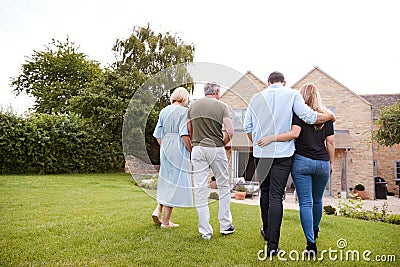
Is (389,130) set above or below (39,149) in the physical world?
above

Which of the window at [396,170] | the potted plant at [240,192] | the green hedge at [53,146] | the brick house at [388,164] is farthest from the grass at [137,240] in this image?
the window at [396,170]

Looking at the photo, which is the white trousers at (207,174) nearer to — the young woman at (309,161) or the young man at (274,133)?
the young man at (274,133)

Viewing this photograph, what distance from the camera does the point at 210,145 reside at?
308 cm

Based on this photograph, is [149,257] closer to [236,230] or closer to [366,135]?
[236,230]

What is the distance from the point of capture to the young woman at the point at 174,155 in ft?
10.8

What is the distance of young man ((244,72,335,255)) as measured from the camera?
2.64 metres

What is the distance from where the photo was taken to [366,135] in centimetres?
1235

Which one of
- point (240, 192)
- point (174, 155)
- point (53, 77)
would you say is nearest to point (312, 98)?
point (174, 155)

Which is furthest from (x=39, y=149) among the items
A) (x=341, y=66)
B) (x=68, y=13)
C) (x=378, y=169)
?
(x=378, y=169)

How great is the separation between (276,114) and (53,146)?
38.1ft

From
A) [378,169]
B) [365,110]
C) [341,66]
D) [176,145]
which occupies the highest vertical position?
[341,66]

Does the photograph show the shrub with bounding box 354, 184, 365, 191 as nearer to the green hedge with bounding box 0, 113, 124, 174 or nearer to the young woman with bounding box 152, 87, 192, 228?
the green hedge with bounding box 0, 113, 124, 174

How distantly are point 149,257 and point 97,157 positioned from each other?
38.9 ft

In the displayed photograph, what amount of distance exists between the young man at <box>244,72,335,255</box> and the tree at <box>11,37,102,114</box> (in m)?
19.9
